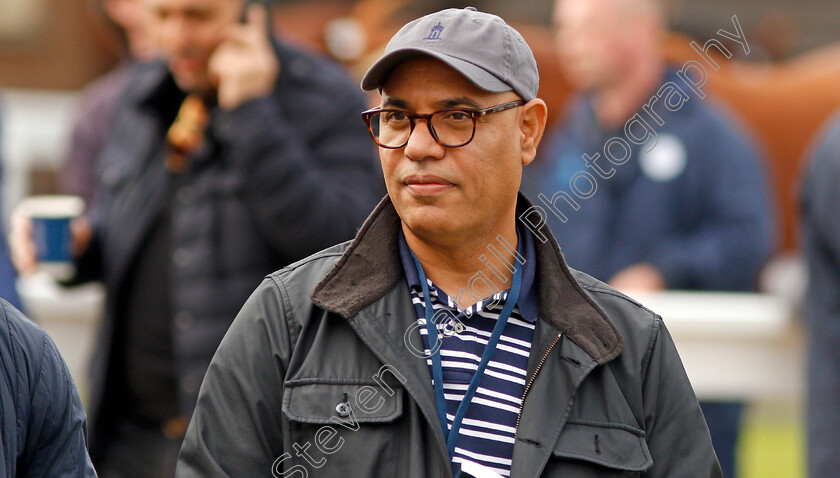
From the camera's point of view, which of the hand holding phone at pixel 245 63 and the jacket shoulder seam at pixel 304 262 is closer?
the jacket shoulder seam at pixel 304 262

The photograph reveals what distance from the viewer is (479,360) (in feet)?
7.40

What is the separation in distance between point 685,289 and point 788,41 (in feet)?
24.4

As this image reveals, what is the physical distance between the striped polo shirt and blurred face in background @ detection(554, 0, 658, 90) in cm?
325

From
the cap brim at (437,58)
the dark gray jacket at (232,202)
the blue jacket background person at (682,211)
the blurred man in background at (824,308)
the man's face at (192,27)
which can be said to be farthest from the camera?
the blue jacket background person at (682,211)

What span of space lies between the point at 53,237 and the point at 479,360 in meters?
1.98

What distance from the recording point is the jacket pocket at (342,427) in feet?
7.00

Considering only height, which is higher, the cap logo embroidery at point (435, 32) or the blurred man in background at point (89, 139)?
the blurred man in background at point (89, 139)

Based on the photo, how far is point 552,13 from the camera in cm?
1345

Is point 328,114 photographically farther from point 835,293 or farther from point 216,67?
point 835,293

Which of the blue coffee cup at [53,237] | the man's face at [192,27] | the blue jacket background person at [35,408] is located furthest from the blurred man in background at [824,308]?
the blue jacket background person at [35,408]

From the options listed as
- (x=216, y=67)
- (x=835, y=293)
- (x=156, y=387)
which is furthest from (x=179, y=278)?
(x=835, y=293)

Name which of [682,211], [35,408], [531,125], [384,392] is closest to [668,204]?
[682,211]

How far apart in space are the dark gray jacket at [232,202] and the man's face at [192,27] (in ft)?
0.58

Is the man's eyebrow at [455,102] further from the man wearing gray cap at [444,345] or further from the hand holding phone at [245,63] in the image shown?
the hand holding phone at [245,63]
